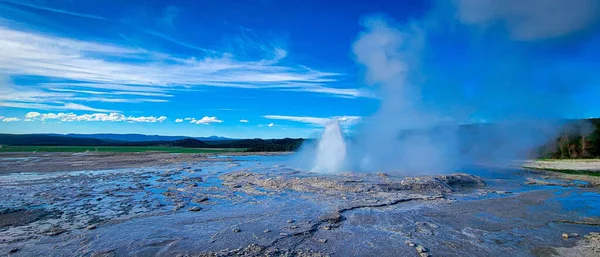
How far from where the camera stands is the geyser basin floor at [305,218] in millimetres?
6406

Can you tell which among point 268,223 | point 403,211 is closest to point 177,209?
point 268,223

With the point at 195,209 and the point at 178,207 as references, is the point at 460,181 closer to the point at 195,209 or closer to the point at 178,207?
the point at 195,209

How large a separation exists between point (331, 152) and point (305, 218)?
1137 cm

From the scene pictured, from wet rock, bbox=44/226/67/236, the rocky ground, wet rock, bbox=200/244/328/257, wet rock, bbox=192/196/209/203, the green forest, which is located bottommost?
wet rock, bbox=44/226/67/236

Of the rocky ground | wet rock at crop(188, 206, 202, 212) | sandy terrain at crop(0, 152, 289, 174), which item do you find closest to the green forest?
the rocky ground

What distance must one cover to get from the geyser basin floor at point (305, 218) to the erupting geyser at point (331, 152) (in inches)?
177

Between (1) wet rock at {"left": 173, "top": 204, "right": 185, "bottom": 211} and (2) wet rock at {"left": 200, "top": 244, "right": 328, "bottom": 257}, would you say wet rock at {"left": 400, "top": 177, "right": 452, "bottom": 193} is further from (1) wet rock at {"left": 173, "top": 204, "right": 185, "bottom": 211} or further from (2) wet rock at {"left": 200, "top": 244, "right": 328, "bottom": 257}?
(1) wet rock at {"left": 173, "top": 204, "right": 185, "bottom": 211}

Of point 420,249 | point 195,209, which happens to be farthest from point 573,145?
point 195,209

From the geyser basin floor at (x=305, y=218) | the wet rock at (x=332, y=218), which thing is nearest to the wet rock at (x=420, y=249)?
the geyser basin floor at (x=305, y=218)

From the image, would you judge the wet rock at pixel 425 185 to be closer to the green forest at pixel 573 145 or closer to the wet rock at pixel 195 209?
the wet rock at pixel 195 209

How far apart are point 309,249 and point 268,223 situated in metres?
2.10

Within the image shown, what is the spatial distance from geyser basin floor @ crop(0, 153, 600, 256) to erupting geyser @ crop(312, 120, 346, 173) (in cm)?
450

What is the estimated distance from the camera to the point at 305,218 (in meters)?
Result: 8.48

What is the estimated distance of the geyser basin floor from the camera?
641cm
